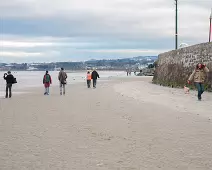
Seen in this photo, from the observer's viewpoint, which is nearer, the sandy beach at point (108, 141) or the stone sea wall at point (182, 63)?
the sandy beach at point (108, 141)

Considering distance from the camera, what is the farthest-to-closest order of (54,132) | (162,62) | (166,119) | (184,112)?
(162,62) < (184,112) < (166,119) < (54,132)

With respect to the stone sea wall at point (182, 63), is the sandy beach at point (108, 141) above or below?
below

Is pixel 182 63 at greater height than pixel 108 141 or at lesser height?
greater

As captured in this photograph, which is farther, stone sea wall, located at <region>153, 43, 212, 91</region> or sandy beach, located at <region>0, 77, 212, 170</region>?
stone sea wall, located at <region>153, 43, 212, 91</region>

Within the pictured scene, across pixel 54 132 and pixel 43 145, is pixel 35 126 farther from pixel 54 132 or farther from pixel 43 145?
pixel 43 145

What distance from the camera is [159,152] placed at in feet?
20.2

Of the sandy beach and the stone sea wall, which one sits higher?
the stone sea wall

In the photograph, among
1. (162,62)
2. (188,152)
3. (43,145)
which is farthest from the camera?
(162,62)

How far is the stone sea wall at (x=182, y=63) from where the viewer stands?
70.7 feet

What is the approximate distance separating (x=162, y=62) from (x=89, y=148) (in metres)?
27.4

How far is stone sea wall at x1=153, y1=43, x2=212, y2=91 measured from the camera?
70.7 ft

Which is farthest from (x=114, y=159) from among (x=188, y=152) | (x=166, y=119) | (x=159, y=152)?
(x=166, y=119)

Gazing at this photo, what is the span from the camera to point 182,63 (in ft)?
85.3

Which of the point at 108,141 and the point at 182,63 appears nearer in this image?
the point at 108,141
